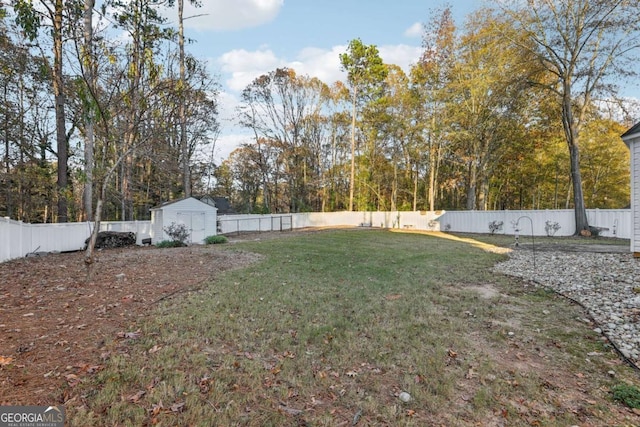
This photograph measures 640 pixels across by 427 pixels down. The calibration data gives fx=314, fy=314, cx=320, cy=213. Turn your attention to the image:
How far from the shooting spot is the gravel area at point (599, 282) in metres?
3.62

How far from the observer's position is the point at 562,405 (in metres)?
2.36

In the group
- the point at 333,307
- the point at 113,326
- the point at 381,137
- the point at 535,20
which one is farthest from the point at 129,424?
the point at 381,137

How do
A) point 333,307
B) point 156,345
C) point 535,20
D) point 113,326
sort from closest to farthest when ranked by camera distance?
point 156,345
point 113,326
point 333,307
point 535,20

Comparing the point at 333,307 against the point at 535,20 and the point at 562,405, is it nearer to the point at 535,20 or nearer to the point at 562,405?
the point at 562,405

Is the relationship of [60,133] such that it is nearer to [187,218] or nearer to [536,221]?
[187,218]

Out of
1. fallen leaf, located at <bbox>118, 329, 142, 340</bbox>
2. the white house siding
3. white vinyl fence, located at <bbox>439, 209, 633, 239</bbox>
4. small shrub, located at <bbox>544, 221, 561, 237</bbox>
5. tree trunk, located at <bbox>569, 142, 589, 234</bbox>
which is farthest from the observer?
small shrub, located at <bbox>544, 221, 561, 237</bbox>

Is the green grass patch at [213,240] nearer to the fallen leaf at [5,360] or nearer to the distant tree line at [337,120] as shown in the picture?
the distant tree line at [337,120]

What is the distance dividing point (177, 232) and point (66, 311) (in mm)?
8428

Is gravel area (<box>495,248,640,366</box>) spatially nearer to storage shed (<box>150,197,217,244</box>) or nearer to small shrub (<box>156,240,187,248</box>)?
small shrub (<box>156,240,187,248</box>)

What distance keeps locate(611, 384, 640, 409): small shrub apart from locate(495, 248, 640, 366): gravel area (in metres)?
0.62

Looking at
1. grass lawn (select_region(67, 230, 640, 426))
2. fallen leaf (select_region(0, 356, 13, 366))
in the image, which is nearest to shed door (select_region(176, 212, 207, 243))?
grass lawn (select_region(67, 230, 640, 426))

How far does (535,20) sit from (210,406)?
17.9 m

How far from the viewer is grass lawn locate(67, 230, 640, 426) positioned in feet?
7.19

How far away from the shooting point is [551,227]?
14625 mm
